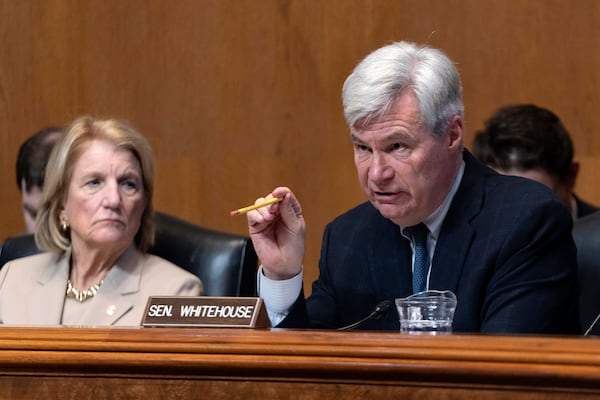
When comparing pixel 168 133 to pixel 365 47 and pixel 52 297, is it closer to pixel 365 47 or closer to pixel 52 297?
pixel 365 47

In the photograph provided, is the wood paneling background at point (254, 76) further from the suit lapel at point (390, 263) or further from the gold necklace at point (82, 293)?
the suit lapel at point (390, 263)

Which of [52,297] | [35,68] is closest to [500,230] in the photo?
[52,297]

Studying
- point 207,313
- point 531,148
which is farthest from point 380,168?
point 531,148

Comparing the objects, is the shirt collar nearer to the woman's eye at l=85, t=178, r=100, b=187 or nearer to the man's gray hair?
the man's gray hair

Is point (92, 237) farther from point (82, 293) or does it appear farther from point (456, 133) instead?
point (456, 133)

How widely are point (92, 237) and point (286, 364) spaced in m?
1.64

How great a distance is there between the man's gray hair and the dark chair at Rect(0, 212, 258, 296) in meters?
0.85

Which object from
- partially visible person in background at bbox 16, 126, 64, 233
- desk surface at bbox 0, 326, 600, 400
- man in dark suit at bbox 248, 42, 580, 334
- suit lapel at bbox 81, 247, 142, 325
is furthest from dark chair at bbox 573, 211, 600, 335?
partially visible person in background at bbox 16, 126, 64, 233

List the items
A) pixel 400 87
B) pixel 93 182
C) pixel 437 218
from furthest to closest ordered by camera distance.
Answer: pixel 93 182
pixel 437 218
pixel 400 87

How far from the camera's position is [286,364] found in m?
1.82

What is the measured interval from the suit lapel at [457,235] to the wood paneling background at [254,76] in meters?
2.07

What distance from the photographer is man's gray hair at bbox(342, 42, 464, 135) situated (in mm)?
2506

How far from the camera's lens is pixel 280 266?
2590mm

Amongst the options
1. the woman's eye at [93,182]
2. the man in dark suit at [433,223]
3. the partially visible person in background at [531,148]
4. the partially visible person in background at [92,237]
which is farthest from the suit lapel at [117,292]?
the partially visible person in background at [531,148]
